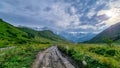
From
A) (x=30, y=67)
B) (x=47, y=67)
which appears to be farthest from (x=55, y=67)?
(x=30, y=67)

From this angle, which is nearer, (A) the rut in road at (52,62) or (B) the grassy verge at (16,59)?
(A) the rut in road at (52,62)

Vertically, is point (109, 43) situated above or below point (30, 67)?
above

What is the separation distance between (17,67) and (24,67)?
1.16 m

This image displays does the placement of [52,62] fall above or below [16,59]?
below

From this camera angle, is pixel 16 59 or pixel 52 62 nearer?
pixel 52 62

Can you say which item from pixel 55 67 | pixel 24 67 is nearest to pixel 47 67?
pixel 55 67

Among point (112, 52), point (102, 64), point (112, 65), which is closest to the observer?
point (112, 65)

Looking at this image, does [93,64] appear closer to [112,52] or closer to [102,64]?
[102,64]

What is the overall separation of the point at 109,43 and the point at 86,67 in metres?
43.7

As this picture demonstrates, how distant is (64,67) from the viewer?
3031 cm

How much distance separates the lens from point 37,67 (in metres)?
30.2

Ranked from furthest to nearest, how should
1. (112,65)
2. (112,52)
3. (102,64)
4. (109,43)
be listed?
1. (109,43)
2. (112,52)
3. (102,64)
4. (112,65)

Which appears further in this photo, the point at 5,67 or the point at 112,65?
the point at 5,67

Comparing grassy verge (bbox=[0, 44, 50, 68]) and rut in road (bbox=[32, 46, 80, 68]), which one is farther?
grassy verge (bbox=[0, 44, 50, 68])
